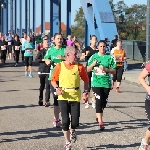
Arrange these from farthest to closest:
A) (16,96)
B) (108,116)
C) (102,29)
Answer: (102,29) < (16,96) < (108,116)

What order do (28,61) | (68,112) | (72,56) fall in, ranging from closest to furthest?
1. (72,56)
2. (68,112)
3. (28,61)

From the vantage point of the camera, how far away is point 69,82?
7770 mm

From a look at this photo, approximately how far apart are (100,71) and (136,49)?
86.7ft

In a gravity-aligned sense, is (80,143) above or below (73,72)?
below

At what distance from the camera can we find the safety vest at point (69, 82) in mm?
7754

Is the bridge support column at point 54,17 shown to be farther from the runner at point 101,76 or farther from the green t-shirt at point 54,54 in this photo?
the runner at point 101,76

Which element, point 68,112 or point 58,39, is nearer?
point 68,112

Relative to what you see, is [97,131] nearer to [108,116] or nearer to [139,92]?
[108,116]

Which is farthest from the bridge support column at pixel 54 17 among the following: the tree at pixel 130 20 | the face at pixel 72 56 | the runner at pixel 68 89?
the face at pixel 72 56

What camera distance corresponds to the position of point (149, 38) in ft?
68.8

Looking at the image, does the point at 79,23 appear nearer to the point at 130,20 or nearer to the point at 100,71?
the point at 130,20

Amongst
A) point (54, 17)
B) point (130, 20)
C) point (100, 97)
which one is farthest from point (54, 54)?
point (130, 20)

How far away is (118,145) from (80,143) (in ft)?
1.99

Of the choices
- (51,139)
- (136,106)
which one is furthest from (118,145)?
(136,106)
